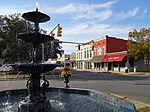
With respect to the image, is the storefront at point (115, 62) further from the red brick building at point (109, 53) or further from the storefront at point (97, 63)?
the storefront at point (97, 63)

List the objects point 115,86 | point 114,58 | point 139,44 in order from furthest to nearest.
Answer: point 114,58, point 139,44, point 115,86

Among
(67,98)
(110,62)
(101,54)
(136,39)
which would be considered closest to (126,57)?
(136,39)

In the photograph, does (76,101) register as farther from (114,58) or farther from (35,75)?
(114,58)

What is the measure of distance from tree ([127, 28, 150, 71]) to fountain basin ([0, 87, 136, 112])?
3788 cm

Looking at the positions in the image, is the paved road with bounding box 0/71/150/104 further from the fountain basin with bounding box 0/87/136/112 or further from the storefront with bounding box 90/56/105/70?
the storefront with bounding box 90/56/105/70

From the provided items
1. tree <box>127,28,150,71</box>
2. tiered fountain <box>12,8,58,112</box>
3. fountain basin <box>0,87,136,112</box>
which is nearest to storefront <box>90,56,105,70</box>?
tree <box>127,28,150,71</box>

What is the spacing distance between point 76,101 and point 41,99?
108 inches

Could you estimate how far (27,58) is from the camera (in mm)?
42844

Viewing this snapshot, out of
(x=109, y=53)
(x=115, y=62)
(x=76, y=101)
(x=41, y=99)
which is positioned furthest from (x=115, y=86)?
(x=109, y=53)

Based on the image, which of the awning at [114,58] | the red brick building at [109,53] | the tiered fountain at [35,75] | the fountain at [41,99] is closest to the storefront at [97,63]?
the red brick building at [109,53]

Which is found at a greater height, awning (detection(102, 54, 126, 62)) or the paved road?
awning (detection(102, 54, 126, 62))

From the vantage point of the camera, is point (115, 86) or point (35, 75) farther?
point (115, 86)

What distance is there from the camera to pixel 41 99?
A: 27.7ft

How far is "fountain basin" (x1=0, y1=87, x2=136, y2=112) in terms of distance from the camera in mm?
9016
